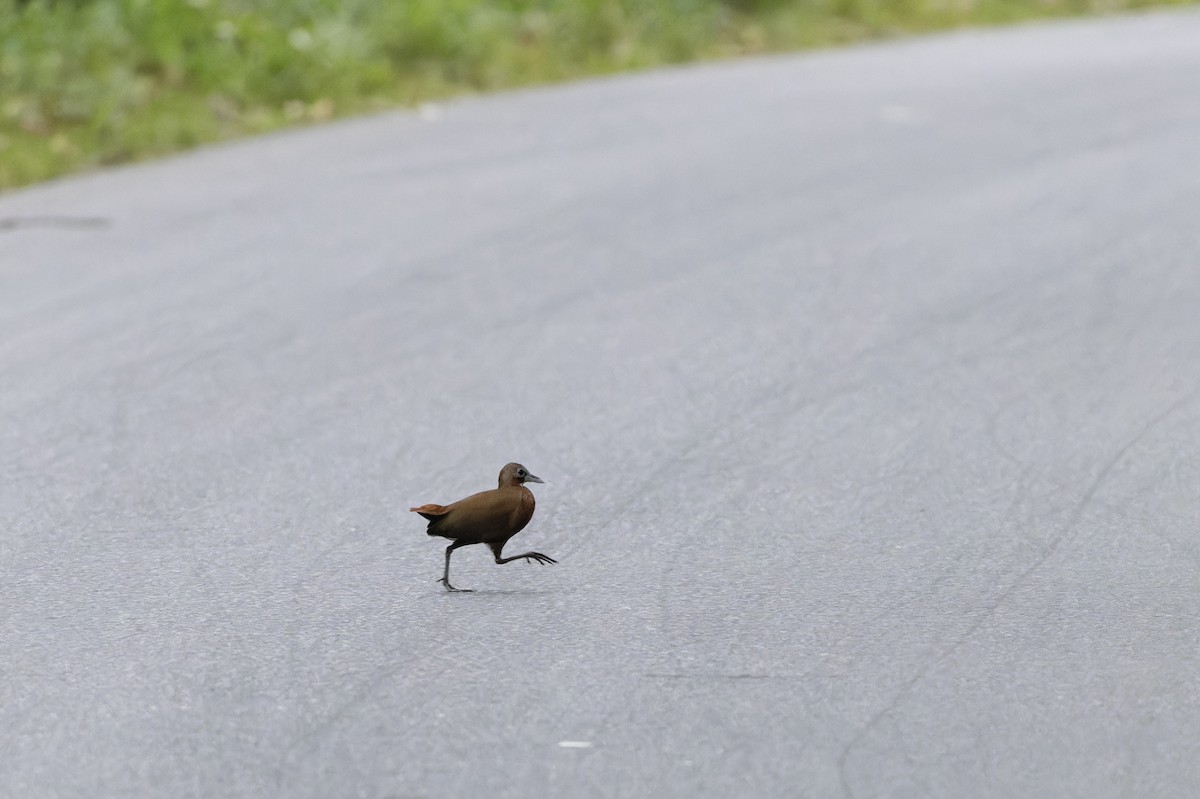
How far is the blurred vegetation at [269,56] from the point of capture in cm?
1224

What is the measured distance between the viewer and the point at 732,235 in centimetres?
983

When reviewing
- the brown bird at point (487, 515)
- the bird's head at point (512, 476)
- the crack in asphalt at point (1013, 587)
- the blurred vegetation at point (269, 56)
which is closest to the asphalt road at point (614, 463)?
the crack in asphalt at point (1013, 587)

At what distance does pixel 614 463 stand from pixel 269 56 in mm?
7902

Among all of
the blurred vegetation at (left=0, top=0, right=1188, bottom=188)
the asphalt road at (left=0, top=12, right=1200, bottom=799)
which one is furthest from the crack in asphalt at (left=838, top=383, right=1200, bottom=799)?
the blurred vegetation at (left=0, top=0, right=1188, bottom=188)

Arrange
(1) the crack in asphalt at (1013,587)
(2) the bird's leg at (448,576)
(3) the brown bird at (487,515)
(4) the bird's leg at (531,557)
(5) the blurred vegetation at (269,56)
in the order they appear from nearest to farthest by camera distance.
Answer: (1) the crack in asphalt at (1013,587)
(3) the brown bird at (487,515)
(2) the bird's leg at (448,576)
(4) the bird's leg at (531,557)
(5) the blurred vegetation at (269,56)

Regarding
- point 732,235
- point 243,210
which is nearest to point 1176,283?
point 732,235

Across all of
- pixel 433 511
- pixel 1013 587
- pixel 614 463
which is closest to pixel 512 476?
pixel 433 511

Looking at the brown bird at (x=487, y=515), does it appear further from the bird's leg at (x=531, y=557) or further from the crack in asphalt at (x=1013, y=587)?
the crack in asphalt at (x=1013, y=587)

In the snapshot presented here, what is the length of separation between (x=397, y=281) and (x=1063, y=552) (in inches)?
163

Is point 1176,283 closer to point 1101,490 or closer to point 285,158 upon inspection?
point 1101,490

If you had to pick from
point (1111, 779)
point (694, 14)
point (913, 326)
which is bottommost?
point (694, 14)

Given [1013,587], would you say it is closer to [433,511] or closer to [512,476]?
Answer: [512,476]

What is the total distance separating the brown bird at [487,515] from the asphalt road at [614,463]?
218 millimetres

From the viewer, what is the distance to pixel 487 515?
16.7 ft
